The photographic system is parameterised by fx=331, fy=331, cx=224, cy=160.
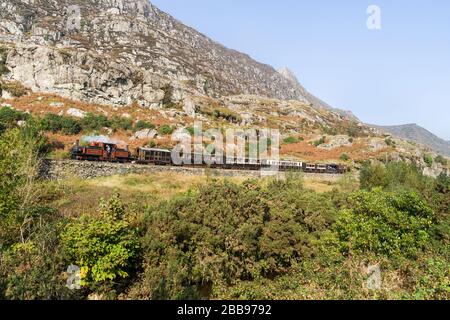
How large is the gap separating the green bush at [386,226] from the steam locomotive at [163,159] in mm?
30568

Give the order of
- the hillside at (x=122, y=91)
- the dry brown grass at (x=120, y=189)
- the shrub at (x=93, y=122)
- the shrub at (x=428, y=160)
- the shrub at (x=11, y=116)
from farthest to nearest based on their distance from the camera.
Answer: the shrub at (x=428, y=160) → the hillside at (x=122, y=91) → the shrub at (x=93, y=122) → the shrub at (x=11, y=116) → the dry brown grass at (x=120, y=189)

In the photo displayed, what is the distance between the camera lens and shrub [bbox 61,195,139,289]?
12867mm

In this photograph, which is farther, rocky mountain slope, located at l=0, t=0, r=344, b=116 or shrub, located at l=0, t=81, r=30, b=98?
rocky mountain slope, located at l=0, t=0, r=344, b=116

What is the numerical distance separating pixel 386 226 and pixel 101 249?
13.0m

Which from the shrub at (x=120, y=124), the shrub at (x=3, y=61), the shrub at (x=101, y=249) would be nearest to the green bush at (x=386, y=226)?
the shrub at (x=101, y=249)

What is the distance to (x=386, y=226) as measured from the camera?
15.9 m

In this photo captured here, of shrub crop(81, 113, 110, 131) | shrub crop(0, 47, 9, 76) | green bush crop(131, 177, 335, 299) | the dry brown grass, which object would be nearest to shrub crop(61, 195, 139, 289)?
green bush crop(131, 177, 335, 299)

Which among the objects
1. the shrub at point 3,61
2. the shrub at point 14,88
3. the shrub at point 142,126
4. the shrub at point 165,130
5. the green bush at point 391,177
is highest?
the shrub at point 3,61

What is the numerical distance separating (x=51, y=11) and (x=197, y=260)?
495 feet

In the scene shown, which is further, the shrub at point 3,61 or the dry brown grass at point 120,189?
the shrub at point 3,61

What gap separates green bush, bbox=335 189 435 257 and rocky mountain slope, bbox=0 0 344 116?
241 ft

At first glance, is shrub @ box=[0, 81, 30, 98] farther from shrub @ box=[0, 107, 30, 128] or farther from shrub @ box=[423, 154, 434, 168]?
shrub @ box=[423, 154, 434, 168]

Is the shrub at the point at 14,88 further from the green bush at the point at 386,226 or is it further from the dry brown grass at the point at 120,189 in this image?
the green bush at the point at 386,226

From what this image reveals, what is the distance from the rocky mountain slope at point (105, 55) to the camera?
77188 millimetres
